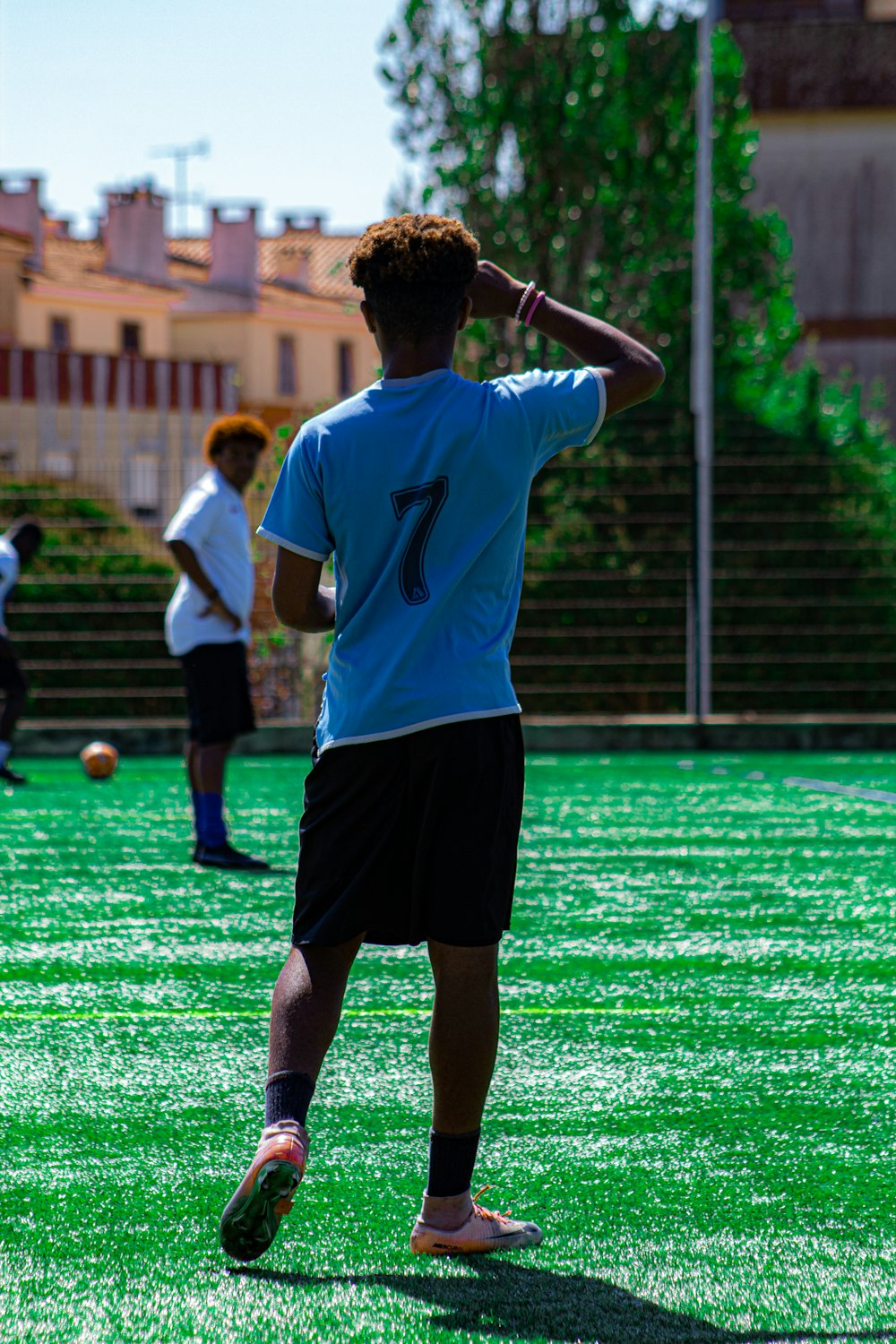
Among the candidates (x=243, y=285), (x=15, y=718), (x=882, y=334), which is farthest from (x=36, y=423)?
(x=15, y=718)

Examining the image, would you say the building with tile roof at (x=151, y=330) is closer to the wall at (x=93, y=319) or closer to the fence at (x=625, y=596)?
the wall at (x=93, y=319)

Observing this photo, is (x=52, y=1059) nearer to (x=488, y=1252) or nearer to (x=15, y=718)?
(x=488, y=1252)

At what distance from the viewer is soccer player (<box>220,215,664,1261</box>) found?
2951 millimetres

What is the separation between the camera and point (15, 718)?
39.5ft

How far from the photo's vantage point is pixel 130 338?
168 ft

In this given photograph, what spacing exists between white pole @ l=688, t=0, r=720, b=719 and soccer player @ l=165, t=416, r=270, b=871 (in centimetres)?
725

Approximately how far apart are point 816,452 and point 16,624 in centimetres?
720

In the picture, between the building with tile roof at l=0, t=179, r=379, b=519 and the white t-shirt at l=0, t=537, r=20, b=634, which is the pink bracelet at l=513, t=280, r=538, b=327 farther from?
the building with tile roof at l=0, t=179, r=379, b=519

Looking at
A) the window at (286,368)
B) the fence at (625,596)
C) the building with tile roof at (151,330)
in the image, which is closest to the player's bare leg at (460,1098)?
the fence at (625,596)

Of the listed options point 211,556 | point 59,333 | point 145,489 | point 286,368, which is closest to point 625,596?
Answer: point 145,489

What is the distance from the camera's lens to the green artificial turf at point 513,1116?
273 centimetres

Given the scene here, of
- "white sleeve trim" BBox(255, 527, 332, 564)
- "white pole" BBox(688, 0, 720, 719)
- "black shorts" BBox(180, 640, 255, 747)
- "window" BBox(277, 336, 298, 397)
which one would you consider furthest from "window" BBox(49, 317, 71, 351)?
"white sleeve trim" BBox(255, 527, 332, 564)

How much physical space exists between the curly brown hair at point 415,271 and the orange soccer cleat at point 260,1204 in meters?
1.36

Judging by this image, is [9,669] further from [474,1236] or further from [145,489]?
[474,1236]
